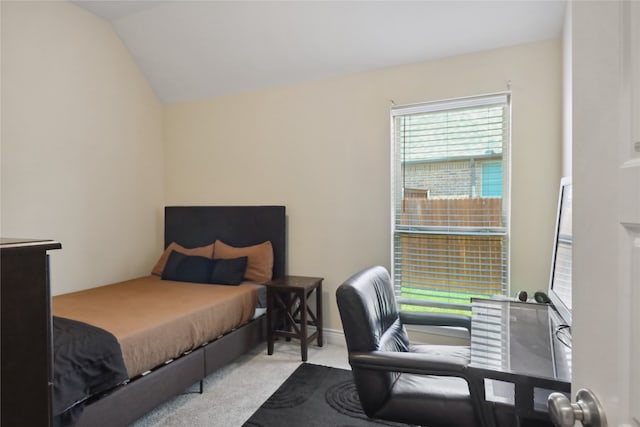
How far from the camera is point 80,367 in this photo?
5.40ft

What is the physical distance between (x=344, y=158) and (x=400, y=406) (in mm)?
2250

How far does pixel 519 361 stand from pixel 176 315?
2.03 meters

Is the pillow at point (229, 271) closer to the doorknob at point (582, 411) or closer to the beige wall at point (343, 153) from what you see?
the beige wall at point (343, 153)

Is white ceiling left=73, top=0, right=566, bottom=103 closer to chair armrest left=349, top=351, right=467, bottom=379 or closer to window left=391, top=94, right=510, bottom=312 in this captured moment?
window left=391, top=94, right=510, bottom=312

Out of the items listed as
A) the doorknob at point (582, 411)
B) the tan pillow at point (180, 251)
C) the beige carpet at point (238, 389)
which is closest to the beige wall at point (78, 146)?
the tan pillow at point (180, 251)

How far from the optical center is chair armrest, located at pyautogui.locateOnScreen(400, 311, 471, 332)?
81.3 inches

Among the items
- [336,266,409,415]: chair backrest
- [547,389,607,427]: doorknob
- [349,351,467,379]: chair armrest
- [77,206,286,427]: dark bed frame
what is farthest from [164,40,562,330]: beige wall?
[547,389,607,427]: doorknob

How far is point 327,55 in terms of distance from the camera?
121 inches

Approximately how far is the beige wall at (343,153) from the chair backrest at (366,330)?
1340 millimetres

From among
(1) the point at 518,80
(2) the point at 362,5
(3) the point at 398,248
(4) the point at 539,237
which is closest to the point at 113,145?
(2) the point at 362,5

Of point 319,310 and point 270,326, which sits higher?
point 319,310

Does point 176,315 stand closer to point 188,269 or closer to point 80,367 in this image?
point 80,367

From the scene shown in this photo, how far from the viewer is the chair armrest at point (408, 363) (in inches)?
52.1

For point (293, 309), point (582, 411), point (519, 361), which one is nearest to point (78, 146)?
point (293, 309)
